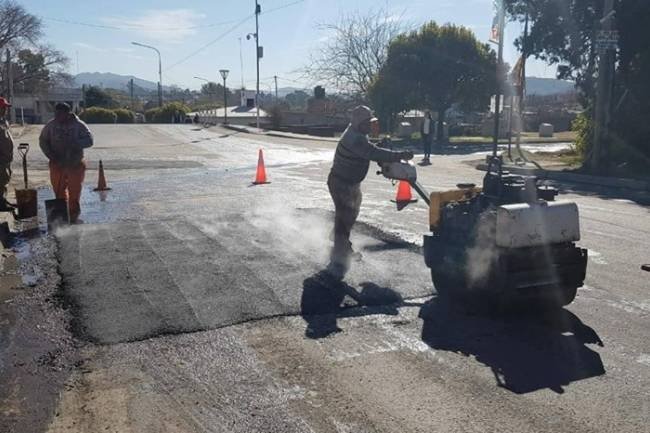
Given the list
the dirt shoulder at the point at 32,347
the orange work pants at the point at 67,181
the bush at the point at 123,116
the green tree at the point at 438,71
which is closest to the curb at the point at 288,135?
the green tree at the point at 438,71

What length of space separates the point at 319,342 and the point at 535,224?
197cm

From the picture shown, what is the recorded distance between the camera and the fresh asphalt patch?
5.67 m

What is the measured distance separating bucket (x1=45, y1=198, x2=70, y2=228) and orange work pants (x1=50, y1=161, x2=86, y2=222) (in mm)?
291

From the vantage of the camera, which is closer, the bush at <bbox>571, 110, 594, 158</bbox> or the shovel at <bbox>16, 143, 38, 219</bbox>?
the shovel at <bbox>16, 143, 38, 219</bbox>

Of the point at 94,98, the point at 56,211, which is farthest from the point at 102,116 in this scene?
the point at 56,211

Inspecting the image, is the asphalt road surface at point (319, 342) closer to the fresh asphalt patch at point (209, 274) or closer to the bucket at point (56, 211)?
the fresh asphalt patch at point (209, 274)

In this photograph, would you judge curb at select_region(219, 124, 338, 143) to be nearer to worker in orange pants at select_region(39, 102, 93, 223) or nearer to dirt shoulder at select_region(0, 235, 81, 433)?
worker in orange pants at select_region(39, 102, 93, 223)

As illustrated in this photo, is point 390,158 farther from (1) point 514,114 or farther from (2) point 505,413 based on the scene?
(1) point 514,114

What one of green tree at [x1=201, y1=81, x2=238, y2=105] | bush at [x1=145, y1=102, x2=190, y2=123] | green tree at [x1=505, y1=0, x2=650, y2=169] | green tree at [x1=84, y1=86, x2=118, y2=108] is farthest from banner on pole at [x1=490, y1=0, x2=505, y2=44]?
green tree at [x1=201, y1=81, x2=238, y2=105]

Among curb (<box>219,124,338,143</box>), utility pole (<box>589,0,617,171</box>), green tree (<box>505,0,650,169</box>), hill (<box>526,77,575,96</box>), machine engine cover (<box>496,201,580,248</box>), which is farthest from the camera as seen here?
curb (<box>219,124,338,143</box>)

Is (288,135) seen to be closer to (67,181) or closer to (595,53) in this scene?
(595,53)

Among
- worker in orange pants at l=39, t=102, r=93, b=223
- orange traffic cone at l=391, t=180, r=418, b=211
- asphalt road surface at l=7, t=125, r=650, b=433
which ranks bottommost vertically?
asphalt road surface at l=7, t=125, r=650, b=433

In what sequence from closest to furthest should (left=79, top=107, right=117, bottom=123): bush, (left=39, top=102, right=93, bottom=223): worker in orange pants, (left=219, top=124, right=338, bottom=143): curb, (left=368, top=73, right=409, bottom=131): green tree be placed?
(left=39, top=102, right=93, bottom=223): worker in orange pants, (left=368, top=73, right=409, bottom=131): green tree, (left=219, top=124, right=338, bottom=143): curb, (left=79, top=107, right=117, bottom=123): bush

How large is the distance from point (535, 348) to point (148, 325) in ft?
9.71
